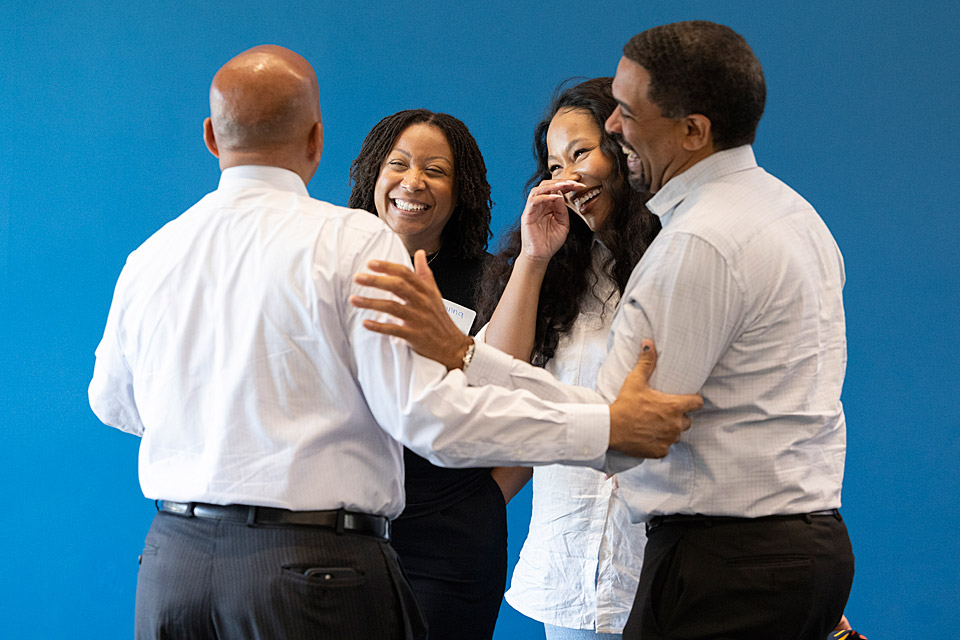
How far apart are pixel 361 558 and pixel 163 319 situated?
0.51 meters

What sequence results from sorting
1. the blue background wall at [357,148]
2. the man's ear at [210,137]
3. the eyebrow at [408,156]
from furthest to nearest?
the blue background wall at [357,148] < the eyebrow at [408,156] < the man's ear at [210,137]

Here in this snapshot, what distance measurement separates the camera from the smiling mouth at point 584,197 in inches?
87.4

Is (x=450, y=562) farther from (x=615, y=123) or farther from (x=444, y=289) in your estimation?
(x=615, y=123)

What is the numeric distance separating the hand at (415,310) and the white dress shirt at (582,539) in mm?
636

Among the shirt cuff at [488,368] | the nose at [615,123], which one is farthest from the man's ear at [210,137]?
the nose at [615,123]

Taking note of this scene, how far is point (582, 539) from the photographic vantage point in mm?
2062

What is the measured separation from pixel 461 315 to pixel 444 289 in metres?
0.11

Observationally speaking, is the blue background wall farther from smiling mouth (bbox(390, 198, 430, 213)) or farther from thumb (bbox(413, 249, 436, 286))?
thumb (bbox(413, 249, 436, 286))

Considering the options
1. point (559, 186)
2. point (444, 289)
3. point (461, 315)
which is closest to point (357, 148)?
point (444, 289)

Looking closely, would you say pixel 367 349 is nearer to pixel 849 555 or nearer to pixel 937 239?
pixel 849 555

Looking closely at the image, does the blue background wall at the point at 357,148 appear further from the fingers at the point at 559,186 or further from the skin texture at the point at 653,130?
the skin texture at the point at 653,130

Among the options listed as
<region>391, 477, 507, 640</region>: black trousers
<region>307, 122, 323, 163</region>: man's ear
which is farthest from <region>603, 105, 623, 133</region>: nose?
<region>391, 477, 507, 640</region>: black trousers

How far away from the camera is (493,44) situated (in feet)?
11.2

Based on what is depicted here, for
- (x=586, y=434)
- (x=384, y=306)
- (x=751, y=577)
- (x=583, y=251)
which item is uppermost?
(x=583, y=251)
